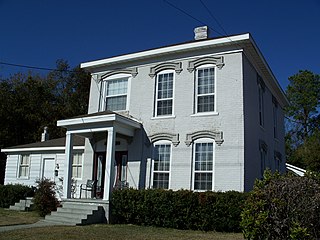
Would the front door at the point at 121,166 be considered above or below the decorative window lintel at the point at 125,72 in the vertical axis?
below

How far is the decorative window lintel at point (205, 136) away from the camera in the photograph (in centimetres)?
1488

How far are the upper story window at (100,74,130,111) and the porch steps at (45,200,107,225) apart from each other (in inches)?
199

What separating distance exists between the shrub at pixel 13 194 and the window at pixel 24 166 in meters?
2.33

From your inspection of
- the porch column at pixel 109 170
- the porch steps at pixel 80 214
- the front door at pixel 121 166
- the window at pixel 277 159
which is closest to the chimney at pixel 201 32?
the porch column at pixel 109 170

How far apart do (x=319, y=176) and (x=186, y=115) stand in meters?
8.05

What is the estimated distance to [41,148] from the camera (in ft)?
72.6

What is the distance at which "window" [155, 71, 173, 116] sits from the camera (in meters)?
16.5

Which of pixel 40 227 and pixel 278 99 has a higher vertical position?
pixel 278 99

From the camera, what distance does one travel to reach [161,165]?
15969 mm

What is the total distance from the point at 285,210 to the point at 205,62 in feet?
30.9

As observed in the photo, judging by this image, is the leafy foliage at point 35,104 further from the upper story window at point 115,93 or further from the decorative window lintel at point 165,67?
the decorative window lintel at point 165,67

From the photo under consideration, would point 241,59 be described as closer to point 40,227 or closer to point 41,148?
point 40,227

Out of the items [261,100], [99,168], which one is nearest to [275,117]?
[261,100]

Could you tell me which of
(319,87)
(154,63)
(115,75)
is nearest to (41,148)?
(115,75)
